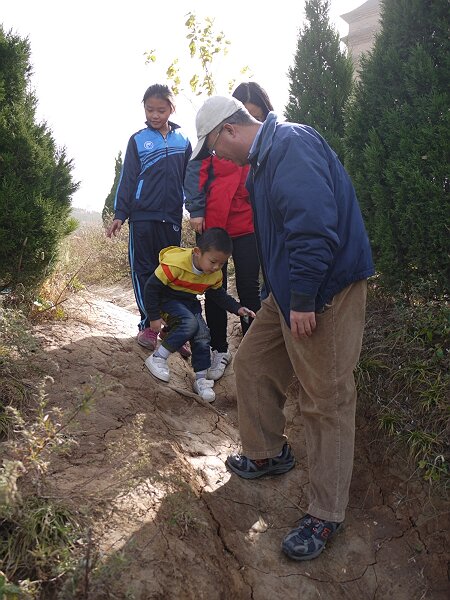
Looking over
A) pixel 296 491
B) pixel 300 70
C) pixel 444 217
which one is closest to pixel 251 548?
pixel 296 491

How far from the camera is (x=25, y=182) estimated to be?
3799 mm

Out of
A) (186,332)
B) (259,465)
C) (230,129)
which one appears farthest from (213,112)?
(259,465)

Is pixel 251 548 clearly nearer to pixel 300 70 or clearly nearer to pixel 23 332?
pixel 23 332

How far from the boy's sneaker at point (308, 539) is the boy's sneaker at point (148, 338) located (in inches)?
74.8

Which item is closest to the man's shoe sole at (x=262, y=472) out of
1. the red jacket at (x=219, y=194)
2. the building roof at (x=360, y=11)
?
the red jacket at (x=219, y=194)

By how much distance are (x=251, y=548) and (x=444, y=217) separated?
2361mm

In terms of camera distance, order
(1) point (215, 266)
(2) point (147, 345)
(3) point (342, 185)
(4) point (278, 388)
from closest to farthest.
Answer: (3) point (342, 185) → (4) point (278, 388) → (1) point (215, 266) → (2) point (147, 345)

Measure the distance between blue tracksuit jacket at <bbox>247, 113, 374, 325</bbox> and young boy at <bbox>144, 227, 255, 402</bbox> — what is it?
1.16 m

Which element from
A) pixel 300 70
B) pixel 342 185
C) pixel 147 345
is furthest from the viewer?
pixel 300 70

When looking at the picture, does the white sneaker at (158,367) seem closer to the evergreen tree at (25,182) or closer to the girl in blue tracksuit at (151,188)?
the girl in blue tracksuit at (151,188)

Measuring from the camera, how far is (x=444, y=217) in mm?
3414

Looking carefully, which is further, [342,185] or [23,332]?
[23,332]

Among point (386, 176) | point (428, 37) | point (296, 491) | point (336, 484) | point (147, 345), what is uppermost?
point (428, 37)

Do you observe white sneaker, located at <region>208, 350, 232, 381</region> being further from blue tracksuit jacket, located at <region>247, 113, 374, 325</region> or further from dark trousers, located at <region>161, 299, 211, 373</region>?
blue tracksuit jacket, located at <region>247, 113, 374, 325</region>
